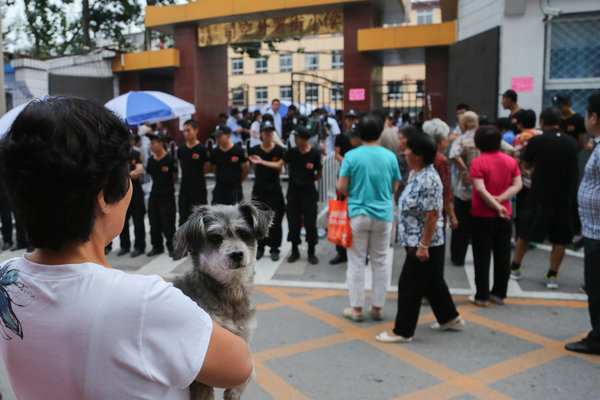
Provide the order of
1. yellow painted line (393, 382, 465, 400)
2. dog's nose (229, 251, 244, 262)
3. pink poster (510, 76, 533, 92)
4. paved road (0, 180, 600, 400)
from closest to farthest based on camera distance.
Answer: dog's nose (229, 251, 244, 262) < yellow painted line (393, 382, 465, 400) < paved road (0, 180, 600, 400) < pink poster (510, 76, 533, 92)

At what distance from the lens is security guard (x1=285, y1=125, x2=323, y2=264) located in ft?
24.6

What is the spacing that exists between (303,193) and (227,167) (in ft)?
4.26

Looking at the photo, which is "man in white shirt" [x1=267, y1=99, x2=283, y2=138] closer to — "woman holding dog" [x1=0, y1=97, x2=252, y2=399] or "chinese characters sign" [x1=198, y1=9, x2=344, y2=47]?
"chinese characters sign" [x1=198, y1=9, x2=344, y2=47]

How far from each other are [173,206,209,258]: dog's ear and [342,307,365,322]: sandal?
3041 millimetres

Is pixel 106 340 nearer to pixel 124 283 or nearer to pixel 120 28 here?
pixel 124 283

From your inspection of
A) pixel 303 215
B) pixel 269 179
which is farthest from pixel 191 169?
pixel 303 215

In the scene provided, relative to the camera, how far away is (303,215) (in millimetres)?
7613

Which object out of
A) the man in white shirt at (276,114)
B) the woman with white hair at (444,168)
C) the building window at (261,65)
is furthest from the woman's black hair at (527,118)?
the building window at (261,65)

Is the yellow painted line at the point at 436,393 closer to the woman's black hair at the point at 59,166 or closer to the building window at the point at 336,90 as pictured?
the woman's black hair at the point at 59,166

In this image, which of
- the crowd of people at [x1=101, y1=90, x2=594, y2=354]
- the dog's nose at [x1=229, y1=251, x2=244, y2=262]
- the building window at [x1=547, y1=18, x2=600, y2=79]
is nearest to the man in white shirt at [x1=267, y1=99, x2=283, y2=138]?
the crowd of people at [x1=101, y1=90, x2=594, y2=354]

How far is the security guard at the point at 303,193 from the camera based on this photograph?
24.6 ft

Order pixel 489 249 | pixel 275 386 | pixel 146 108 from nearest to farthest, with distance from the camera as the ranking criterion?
pixel 275 386, pixel 489 249, pixel 146 108

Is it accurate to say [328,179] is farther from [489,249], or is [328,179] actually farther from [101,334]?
[101,334]

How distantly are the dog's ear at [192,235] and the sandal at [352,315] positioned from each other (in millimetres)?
3041
